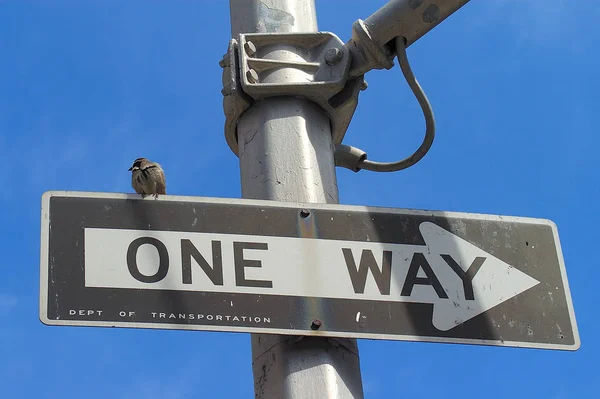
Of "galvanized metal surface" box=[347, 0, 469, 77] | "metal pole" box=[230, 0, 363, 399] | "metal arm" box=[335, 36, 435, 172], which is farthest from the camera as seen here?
"metal arm" box=[335, 36, 435, 172]

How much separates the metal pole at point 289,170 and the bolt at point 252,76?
0.04 meters

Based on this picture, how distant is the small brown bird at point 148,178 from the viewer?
3199 mm

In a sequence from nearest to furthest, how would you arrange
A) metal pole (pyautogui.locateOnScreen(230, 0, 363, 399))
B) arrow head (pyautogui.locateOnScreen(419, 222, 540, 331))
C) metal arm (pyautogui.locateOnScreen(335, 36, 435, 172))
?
metal pole (pyautogui.locateOnScreen(230, 0, 363, 399)), arrow head (pyautogui.locateOnScreen(419, 222, 540, 331)), metal arm (pyautogui.locateOnScreen(335, 36, 435, 172))

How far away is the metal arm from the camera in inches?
128

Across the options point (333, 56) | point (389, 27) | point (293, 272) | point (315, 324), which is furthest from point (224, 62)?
point (315, 324)

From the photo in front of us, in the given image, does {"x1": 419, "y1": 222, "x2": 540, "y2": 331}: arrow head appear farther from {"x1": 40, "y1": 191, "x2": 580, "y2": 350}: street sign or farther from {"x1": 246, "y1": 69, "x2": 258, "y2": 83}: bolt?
{"x1": 246, "y1": 69, "x2": 258, "y2": 83}: bolt

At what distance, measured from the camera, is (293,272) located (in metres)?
2.91

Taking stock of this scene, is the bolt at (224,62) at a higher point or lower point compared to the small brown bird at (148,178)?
higher

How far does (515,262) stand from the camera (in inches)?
124

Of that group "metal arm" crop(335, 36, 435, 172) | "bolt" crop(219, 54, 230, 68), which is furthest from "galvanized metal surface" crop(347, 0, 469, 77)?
"bolt" crop(219, 54, 230, 68)

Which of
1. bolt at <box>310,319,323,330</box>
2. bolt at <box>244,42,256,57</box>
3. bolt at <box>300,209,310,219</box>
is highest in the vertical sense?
bolt at <box>244,42,256,57</box>

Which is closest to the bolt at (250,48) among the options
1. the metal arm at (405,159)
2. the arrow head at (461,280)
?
the metal arm at (405,159)

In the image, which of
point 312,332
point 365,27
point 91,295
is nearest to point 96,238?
point 91,295

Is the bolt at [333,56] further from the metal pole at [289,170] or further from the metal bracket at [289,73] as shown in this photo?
the metal pole at [289,170]
